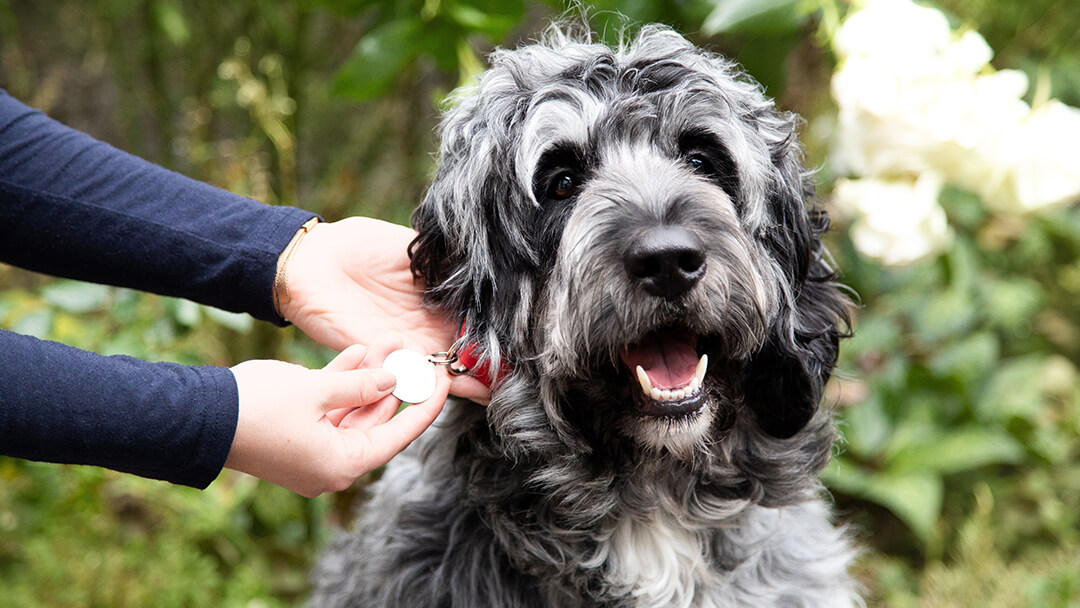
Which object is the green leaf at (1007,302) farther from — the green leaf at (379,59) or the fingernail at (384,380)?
the fingernail at (384,380)

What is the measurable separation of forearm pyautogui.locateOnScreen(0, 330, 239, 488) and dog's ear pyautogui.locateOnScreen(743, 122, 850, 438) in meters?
1.08

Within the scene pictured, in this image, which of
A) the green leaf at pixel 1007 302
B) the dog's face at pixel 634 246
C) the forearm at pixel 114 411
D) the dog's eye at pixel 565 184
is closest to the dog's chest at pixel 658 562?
the dog's face at pixel 634 246

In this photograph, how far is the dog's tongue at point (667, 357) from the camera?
1.80 meters

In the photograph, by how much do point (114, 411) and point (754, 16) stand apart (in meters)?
1.67

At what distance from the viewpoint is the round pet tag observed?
1883mm

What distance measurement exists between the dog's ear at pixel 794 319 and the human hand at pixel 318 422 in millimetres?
705

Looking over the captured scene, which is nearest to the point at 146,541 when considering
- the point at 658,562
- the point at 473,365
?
the point at 473,365

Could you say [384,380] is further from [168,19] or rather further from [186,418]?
[168,19]

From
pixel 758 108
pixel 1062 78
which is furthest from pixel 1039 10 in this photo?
pixel 758 108

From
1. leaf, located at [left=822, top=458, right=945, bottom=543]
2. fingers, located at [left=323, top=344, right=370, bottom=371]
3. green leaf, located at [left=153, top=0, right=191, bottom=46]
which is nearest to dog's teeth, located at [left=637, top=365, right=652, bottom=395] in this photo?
fingers, located at [left=323, top=344, right=370, bottom=371]

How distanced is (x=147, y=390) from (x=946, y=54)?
2079mm

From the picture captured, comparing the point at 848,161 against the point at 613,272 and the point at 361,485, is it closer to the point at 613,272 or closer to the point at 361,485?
the point at 613,272

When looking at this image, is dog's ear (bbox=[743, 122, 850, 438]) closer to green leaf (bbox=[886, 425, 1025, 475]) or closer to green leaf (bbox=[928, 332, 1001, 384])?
green leaf (bbox=[886, 425, 1025, 475])

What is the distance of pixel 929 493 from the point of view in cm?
337
